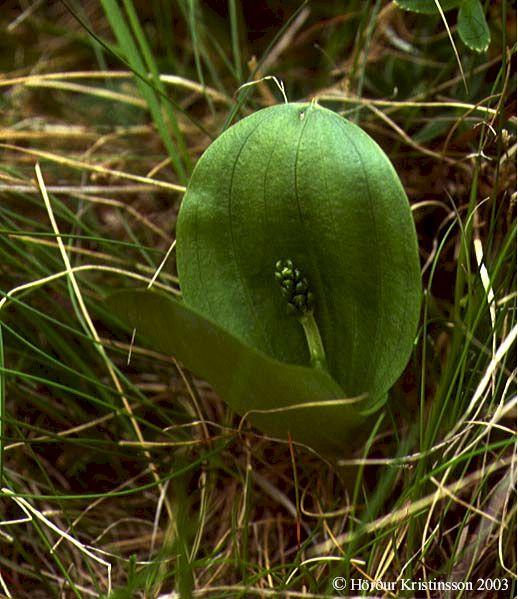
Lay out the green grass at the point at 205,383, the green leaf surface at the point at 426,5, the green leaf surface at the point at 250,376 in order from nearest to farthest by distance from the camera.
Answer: the green leaf surface at the point at 250,376, the green grass at the point at 205,383, the green leaf surface at the point at 426,5

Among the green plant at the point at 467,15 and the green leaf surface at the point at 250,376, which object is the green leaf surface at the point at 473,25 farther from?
the green leaf surface at the point at 250,376

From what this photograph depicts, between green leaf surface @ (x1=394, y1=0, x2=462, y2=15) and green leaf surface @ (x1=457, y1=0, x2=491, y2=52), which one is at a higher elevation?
green leaf surface @ (x1=394, y1=0, x2=462, y2=15)

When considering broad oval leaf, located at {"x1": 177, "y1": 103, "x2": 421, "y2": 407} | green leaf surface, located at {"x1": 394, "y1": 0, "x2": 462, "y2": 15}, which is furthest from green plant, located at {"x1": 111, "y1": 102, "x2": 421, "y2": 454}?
green leaf surface, located at {"x1": 394, "y1": 0, "x2": 462, "y2": 15}

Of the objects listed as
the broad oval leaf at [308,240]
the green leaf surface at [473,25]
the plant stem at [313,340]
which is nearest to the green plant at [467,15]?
the green leaf surface at [473,25]

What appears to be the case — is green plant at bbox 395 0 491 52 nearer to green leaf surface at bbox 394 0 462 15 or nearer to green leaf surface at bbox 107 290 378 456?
green leaf surface at bbox 394 0 462 15

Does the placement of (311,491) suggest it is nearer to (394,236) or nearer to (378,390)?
(378,390)

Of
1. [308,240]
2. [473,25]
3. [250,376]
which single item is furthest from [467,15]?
[250,376]

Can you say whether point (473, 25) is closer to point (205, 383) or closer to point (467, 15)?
point (467, 15)
